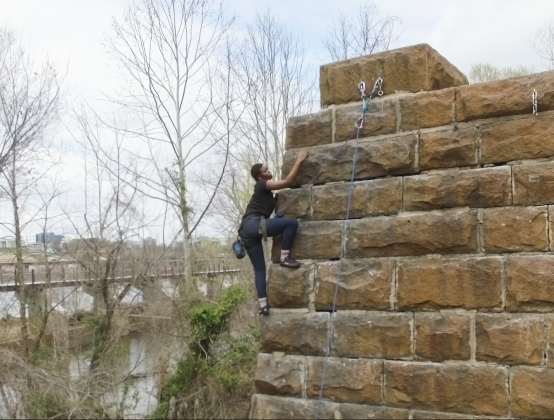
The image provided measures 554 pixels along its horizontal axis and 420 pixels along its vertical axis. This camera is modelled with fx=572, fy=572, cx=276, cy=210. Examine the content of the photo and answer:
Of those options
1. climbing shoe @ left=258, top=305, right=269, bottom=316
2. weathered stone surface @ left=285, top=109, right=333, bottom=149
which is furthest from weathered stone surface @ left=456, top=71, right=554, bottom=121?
climbing shoe @ left=258, top=305, right=269, bottom=316

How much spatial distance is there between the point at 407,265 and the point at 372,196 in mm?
475

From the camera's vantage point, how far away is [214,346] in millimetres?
10516

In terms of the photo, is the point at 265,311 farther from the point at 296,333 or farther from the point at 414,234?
the point at 414,234

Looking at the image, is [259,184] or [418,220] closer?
[418,220]

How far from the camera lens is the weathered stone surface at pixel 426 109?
134 inches

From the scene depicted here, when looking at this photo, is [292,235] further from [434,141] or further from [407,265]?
[434,141]

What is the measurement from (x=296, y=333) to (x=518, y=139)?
1.73 metres

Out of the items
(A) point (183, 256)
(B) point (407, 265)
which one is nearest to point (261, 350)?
(B) point (407, 265)

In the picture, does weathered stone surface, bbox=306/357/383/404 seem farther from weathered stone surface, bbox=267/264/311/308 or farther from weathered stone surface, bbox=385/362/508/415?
weathered stone surface, bbox=267/264/311/308

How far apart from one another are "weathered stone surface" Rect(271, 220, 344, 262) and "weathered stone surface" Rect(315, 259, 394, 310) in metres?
0.08

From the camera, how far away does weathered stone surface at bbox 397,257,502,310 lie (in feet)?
10.2

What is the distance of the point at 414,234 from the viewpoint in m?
3.34

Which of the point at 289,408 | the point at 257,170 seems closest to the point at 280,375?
the point at 289,408

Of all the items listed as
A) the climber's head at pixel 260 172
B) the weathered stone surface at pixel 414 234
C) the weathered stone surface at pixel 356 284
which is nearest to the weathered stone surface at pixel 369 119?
the weathered stone surface at pixel 414 234
